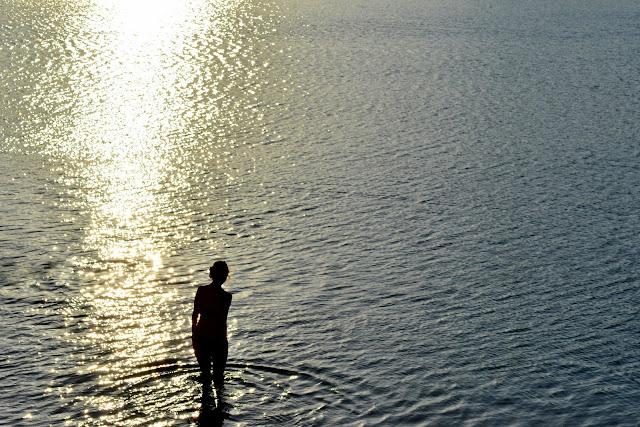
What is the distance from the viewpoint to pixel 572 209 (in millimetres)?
19797

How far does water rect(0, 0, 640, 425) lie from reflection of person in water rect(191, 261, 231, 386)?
629 millimetres

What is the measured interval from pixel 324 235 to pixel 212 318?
7.38 m

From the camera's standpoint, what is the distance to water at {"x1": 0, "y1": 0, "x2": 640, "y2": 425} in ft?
39.4

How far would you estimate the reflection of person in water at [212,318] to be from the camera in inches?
419

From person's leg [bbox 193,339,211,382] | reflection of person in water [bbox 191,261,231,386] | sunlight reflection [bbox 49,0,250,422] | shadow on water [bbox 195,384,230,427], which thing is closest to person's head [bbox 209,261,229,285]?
reflection of person in water [bbox 191,261,231,386]

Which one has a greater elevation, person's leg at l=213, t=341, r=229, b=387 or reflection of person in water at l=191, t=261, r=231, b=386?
reflection of person in water at l=191, t=261, r=231, b=386

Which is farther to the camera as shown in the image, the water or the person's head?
the water

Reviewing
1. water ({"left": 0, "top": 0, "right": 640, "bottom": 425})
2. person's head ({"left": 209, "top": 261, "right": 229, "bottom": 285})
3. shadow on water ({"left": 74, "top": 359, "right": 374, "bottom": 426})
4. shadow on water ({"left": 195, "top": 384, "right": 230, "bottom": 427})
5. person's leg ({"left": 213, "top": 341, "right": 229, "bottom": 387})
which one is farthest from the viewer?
water ({"left": 0, "top": 0, "right": 640, "bottom": 425})

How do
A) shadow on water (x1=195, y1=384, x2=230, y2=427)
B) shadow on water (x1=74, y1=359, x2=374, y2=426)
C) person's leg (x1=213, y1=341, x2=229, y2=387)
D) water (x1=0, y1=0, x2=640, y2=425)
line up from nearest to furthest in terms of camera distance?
shadow on water (x1=195, y1=384, x2=230, y2=427), shadow on water (x1=74, y1=359, x2=374, y2=426), person's leg (x1=213, y1=341, x2=229, y2=387), water (x1=0, y1=0, x2=640, y2=425)

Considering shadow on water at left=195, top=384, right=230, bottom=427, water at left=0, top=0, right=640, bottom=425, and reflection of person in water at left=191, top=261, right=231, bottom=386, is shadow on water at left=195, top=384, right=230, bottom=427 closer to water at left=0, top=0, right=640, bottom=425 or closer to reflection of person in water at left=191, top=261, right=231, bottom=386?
water at left=0, top=0, right=640, bottom=425

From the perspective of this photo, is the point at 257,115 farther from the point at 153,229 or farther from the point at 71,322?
the point at 71,322

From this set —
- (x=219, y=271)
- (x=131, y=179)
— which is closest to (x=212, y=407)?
(x=219, y=271)

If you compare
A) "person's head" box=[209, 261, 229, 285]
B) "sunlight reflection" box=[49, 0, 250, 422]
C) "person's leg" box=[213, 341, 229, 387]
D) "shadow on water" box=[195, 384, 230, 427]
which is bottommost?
"shadow on water" box=[195, 384, 230, 427]

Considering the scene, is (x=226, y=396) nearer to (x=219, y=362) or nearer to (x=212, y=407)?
(x=212, y=407)
